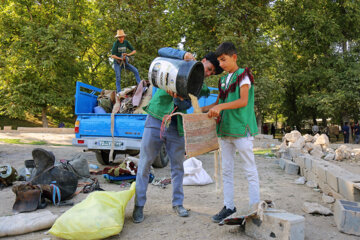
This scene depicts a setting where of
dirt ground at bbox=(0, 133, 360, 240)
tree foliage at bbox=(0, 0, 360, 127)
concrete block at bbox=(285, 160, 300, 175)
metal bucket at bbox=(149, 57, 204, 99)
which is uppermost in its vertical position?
tree foliage at bbox=(0, 0, 360, 127)

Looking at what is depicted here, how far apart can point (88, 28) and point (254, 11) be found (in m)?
12.6

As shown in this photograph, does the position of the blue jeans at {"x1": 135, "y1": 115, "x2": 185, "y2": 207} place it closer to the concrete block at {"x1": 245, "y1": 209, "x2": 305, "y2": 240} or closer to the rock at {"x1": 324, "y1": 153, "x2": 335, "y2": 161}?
the concrete block at {"x1": 245, "y1": 209, "x2": 305, "y2": 240}

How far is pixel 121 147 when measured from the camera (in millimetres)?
6219

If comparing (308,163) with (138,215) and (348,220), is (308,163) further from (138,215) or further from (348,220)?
(138,215)

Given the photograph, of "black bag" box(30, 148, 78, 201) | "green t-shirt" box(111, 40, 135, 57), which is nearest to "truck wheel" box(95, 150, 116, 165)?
"green t-shirt" box(111, 40, 135, 57)

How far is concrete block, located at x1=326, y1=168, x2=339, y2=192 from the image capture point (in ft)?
13.9

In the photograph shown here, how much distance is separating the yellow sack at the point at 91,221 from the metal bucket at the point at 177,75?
1371 millimetres

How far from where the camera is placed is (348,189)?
382 cm

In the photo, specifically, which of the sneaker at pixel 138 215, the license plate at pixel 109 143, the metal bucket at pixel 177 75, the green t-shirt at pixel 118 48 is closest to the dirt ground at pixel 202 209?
the sneaker at pixel 138 215

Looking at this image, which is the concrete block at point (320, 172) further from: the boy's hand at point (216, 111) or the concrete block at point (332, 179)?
the boy's hand at point (216, 111)

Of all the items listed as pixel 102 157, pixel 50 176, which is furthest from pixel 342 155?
pixel 50 176

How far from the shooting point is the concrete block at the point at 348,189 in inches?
145

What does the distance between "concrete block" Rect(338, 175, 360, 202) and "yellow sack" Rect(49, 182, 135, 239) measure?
Answer: 283 cm

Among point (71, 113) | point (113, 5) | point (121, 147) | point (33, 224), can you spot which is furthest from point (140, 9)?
point (33, 224)
